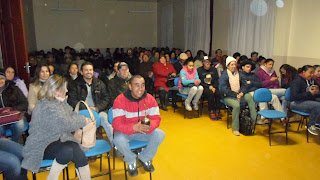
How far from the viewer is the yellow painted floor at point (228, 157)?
3.06m

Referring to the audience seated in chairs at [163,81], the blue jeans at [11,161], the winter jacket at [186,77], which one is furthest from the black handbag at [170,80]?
the blue jeans at [11,161]

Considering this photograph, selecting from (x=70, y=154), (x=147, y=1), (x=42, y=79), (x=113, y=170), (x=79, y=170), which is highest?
(x=147, y=1)

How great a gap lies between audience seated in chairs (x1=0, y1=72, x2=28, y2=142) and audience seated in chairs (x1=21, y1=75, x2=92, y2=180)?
1.21m

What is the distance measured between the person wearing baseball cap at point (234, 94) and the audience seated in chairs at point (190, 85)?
2.21ft

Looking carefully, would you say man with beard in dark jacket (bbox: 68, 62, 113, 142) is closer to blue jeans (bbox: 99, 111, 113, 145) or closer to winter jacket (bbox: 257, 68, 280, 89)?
blue jeans (bbox: 99, 111, 113, 145)

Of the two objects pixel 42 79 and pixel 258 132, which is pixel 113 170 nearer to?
pixel 42 79

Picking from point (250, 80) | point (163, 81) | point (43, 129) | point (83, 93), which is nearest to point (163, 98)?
point (163, 81)

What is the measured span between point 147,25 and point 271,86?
29.7ft

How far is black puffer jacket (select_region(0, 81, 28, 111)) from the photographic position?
3.48 metres

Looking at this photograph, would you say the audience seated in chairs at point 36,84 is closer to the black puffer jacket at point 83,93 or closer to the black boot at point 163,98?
the black puffer jacket at point 83,93

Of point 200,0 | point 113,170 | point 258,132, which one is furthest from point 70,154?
point 200,0

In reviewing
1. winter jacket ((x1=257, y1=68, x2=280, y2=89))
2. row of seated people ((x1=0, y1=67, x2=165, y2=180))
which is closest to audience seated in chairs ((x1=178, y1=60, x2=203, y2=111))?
winter jacket ((x1=257, y1=68, x2=280, y2=89))

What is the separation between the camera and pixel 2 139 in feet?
8.16

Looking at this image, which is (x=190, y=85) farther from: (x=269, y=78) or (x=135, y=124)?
(x=135, y=124)
